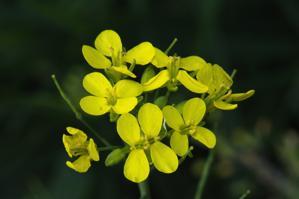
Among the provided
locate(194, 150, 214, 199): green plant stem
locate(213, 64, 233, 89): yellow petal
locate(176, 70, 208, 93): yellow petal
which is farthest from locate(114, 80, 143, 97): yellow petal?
locate(194, 150, 214, 199): green plant stem

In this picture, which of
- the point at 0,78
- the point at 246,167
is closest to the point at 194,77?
the point at 246,167

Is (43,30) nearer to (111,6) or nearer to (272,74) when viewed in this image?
(111,6)

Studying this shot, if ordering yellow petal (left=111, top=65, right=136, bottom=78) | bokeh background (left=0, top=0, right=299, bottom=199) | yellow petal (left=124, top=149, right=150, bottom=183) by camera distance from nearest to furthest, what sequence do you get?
yellow petal (left=124, top=149, right=150, bottom=183), yellow petal (left=111, top=65, right=136, bottom=78), bokeh background (left=0, top=0, right=299, bottom=199)

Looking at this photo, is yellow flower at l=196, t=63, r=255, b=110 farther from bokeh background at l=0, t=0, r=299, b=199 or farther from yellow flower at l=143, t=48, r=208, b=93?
bokeh background at l=0, t=0, r=299, b=199

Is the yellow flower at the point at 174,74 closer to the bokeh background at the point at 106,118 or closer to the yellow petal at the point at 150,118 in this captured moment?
the yellow petal at the point at 150,118

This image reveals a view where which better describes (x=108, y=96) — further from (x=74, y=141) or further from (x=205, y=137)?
(x=205, y=137)
